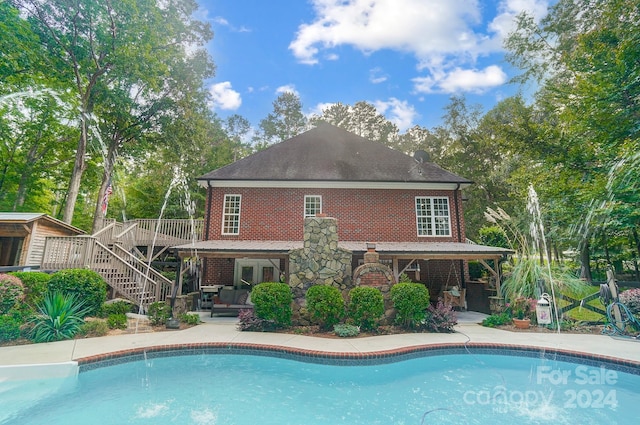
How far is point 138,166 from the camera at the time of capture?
90.4 ft

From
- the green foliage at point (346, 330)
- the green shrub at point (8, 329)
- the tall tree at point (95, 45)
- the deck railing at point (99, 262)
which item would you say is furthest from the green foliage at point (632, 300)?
the tall tree at point (95, 45)

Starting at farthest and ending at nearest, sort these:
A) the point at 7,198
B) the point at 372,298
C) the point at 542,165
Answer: the point at 7,198 → the point at 542,165 → the point at 372,298

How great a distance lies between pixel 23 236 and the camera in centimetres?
1424

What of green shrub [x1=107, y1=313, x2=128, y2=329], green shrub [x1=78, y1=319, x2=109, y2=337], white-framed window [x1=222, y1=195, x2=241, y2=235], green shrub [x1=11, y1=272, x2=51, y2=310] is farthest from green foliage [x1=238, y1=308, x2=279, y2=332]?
white-framed window [x1=222, y1=195, x2=241, y2=235]

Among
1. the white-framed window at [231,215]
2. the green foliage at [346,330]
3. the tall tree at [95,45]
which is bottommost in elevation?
the green foliage at [346,330]

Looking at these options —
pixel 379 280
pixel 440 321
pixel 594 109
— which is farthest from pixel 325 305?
pixel 594 109

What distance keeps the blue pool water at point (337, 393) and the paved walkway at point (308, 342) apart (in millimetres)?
546

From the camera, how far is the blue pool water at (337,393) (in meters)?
4.36

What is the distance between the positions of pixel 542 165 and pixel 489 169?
11.8m

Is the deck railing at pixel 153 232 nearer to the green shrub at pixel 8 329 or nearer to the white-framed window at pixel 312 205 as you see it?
the white-framed window at pixel 312 205

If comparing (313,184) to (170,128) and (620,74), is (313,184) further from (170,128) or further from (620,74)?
(170,128)

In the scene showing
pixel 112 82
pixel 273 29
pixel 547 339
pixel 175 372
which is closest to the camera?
pixel 175 372

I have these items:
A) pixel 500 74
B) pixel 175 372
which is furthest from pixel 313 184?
pixel 500 74

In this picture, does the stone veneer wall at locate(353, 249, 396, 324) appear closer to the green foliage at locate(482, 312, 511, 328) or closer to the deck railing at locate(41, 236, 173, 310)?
the green foliage at locate(482, 312, 511, 328)
